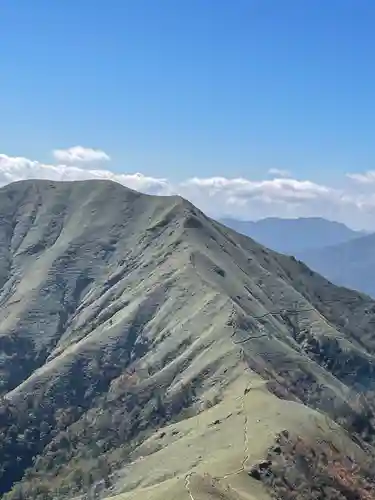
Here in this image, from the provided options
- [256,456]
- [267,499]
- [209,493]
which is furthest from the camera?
[256,456]

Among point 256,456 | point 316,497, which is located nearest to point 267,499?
point 256,456

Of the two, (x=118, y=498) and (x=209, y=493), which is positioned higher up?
(x=209, y=493)

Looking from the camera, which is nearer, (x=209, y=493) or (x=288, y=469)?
(x=209, y=493)

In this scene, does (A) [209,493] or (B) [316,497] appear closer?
(A) [209,493]

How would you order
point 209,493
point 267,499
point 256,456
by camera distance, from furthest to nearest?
point 256,456
point 267,499
point 209,493

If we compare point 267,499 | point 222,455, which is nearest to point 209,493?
point 267,499

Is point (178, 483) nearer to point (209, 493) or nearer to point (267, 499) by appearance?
point (209, 493)

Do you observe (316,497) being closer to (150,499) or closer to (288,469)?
(288,469)

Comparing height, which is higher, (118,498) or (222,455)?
(222,455)
